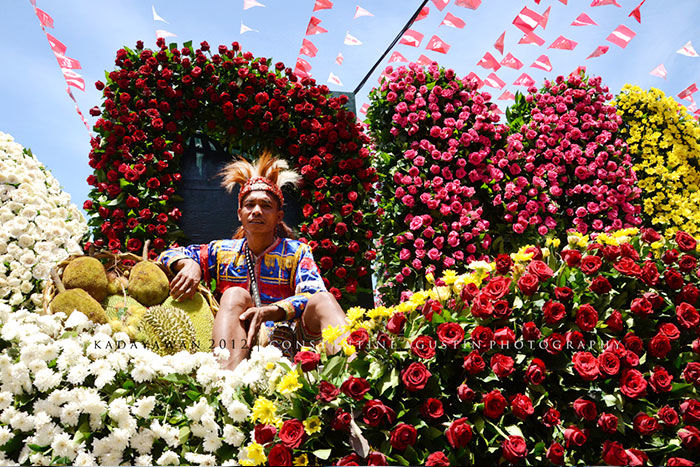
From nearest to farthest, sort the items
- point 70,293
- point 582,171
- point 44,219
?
point 70,293
point 44,219
point 582,171

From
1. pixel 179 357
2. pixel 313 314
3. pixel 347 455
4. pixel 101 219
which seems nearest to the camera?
pixel 347 455

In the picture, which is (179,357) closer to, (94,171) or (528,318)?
(528,318)

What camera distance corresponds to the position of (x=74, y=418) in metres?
1.79

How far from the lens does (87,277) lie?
313 cm

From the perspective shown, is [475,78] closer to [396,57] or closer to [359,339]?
[396,57]

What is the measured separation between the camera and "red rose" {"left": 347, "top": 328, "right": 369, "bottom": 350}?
1.89 meters

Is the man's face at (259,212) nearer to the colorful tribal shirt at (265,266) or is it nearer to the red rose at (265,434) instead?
the colorful tribal shirt at (265,266)

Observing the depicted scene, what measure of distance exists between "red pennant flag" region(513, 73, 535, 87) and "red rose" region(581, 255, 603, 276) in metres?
5.41

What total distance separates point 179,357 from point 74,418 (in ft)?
1.38

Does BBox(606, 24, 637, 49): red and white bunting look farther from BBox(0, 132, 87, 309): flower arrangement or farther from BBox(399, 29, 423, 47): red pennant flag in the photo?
BBox(0, 132, 87, 309): flower arrangement

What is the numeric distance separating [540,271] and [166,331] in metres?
2.12

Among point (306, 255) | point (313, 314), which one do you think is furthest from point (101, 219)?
point (313, 314)

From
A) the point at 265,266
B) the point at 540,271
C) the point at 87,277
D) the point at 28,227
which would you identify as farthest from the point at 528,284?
the point at 28,227

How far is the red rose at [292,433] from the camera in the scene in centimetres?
162
